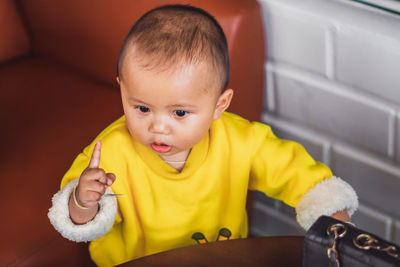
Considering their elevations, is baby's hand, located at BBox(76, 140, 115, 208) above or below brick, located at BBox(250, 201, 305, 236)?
above

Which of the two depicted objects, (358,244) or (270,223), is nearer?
(358,244)

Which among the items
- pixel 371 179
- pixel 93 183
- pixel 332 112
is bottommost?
pixel 371 179

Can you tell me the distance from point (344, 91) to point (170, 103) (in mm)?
468

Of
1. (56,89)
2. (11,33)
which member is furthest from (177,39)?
(11,33)

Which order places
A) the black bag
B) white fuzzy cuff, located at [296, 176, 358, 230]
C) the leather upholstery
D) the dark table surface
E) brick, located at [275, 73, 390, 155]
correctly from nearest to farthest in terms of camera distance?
the black bag < the dark table surface < white fuzzy cuff, located at [296, 176, 358, 230] < brick, located at [275, 73, 390, 155] < the leather upholstery

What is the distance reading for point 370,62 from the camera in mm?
1056

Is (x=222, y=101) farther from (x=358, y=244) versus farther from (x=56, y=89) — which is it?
(x=56, y=89)

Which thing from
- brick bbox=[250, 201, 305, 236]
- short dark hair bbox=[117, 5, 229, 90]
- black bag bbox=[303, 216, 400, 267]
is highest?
short dark hair bbox=[117, 5, 229, 90]

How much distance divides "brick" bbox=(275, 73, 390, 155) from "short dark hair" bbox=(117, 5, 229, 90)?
1.27 ft

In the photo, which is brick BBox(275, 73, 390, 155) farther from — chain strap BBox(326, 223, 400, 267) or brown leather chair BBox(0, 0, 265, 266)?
chain strap BBox(326, 223, 400, 267)

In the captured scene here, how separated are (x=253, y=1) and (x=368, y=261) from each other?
0.68 metres

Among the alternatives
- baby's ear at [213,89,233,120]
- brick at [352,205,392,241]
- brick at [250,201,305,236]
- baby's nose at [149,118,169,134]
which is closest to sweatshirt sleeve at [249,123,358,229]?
baby's ear at [213,89,233,120]

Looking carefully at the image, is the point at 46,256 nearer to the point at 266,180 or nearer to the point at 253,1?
the point at 266,180

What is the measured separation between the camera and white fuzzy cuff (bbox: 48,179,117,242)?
2.93 ft
